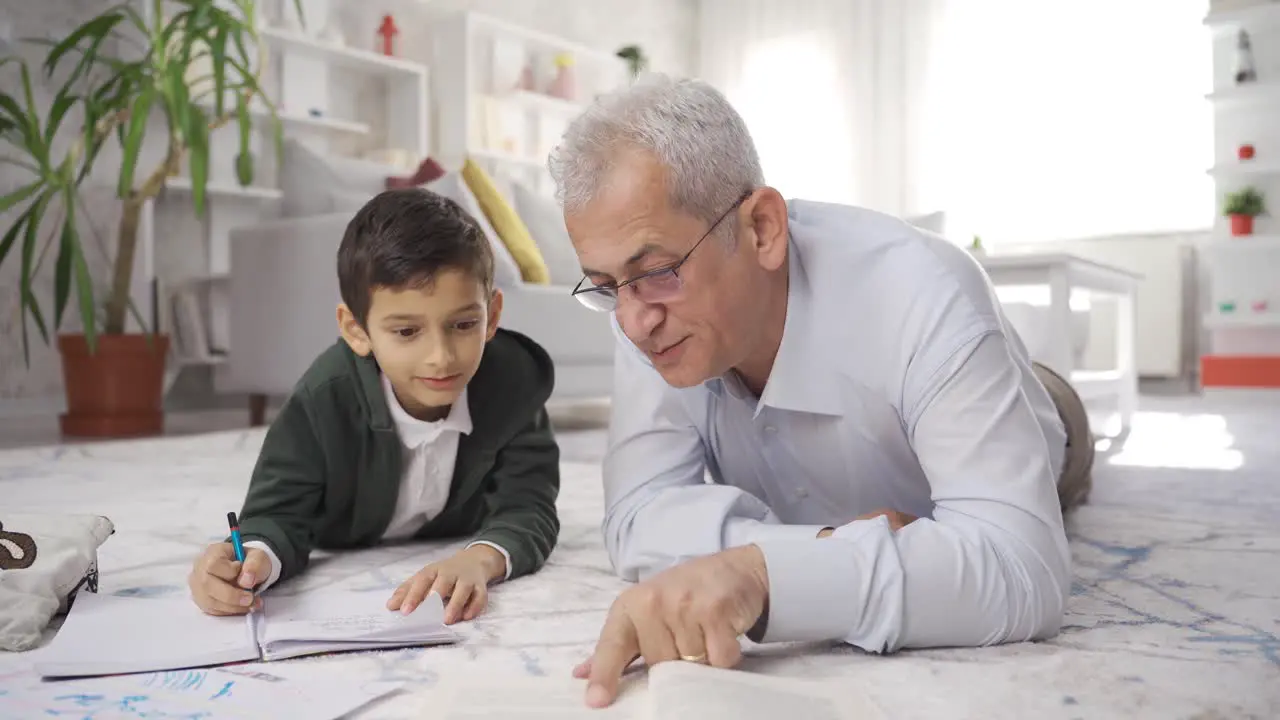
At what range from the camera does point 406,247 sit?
4.22 feet

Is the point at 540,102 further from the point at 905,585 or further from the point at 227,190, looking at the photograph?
the point at 905,585

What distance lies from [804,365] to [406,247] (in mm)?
526

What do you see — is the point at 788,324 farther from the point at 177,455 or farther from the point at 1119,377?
the point at 1119,377

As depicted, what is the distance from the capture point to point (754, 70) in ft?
23.3

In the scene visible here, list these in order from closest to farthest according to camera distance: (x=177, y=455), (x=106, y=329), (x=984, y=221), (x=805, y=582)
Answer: (x=805, y=582) → (x=177, y=455) → (x=106, y=329) → (x=984, y=221)

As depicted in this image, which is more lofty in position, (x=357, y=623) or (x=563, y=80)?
(x=563, y=80)

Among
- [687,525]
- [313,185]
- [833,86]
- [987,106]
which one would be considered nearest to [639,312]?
[687,525]

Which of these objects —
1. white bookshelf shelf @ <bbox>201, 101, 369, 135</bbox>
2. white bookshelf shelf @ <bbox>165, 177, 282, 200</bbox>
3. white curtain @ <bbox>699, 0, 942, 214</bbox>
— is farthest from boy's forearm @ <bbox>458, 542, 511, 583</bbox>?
white curtain @ <bbox>699, 0, 942, 214</bbox>

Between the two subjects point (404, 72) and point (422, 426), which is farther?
point (404, 72)

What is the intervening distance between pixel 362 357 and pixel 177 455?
5.84 ft

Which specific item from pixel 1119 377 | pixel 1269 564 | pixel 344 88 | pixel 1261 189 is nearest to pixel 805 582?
pixel 1269 564

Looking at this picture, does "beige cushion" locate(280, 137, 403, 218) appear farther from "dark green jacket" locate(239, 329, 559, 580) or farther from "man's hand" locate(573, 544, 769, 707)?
"man's hand" locate(573, 544, 769, 707)

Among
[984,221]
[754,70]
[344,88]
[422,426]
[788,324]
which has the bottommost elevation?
[422,426]

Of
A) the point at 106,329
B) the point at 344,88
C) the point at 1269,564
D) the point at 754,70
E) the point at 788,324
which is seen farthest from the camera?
the point at 754,70
